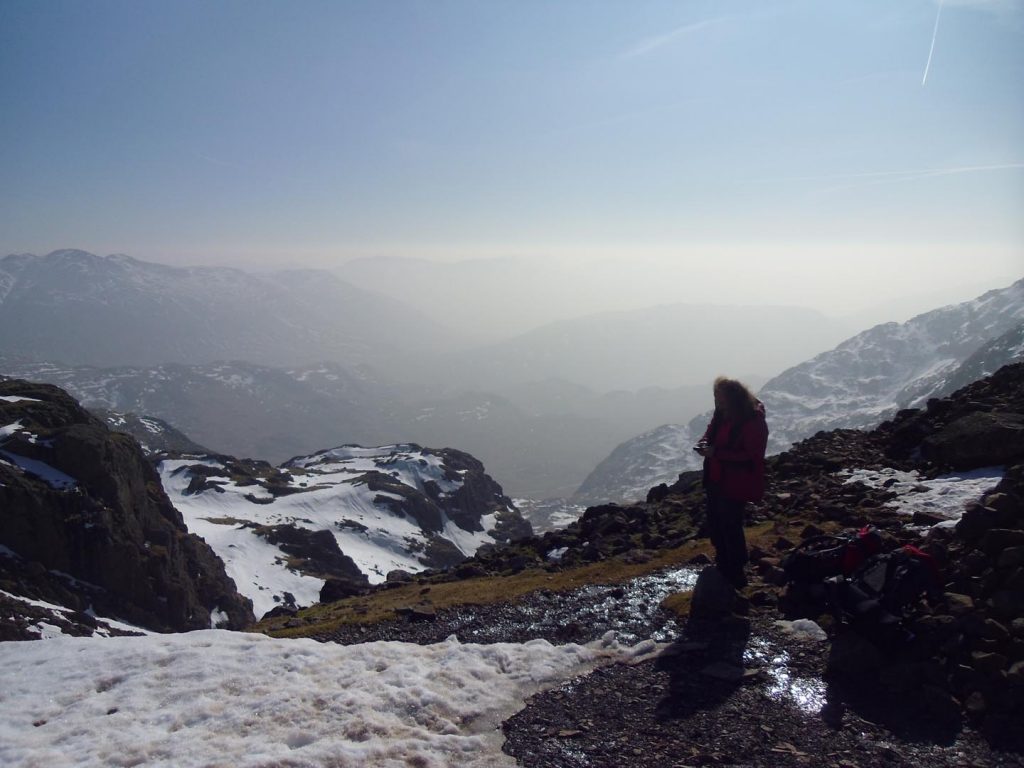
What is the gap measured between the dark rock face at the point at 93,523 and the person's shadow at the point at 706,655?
63321mm

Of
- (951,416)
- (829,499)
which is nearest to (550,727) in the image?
(829,499)

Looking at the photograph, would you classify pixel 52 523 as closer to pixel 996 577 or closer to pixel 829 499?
pixel 829 499

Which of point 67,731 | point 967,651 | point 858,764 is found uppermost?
point 967,651

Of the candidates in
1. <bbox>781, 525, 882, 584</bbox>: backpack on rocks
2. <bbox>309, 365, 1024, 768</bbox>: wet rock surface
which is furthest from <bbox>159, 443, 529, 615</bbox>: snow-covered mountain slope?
<bbox>781, 525, 882, 584</bbox>: backpack on rocks

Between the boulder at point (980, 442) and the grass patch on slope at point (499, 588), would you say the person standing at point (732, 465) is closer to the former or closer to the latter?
the grass patch on slope at point (499, 588)

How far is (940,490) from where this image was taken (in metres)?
16.5

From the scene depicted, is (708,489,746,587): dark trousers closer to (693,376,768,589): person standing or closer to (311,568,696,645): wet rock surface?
(693,376,768,589): person standing

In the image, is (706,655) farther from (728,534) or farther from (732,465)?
(732,465)

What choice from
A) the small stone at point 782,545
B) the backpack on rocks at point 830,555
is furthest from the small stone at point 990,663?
the small stone at point 782,545

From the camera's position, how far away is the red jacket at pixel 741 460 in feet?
42.3

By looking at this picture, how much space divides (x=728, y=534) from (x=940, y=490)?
7.21 meters

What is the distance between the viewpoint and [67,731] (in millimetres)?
10258

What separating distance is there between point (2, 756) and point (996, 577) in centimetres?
1615

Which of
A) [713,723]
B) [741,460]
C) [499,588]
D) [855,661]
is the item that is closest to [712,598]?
[741,460]
